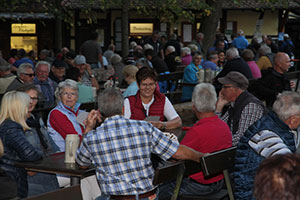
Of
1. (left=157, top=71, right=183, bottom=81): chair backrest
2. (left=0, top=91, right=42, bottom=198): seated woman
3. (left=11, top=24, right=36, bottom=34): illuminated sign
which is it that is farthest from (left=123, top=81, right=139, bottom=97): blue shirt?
(left=11, top=24, right=36, bottom=34): illuminated sign

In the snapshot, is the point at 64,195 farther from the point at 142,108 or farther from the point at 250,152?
the point at 142,108

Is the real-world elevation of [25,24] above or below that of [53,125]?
above

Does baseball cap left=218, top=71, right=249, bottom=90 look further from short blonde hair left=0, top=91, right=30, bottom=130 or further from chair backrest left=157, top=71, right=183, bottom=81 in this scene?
chair backrest left=157, top=71, right=183, bottom=81

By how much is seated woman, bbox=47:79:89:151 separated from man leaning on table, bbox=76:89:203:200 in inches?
67.4

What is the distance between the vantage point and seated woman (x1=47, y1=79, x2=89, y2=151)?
18.9 feet

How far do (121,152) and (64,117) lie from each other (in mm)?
1959

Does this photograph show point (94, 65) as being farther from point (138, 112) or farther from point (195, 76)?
point (138, 112)

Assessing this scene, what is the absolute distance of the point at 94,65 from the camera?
49.4ft

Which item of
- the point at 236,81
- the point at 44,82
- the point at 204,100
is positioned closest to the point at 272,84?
Answer: the point at 236,81

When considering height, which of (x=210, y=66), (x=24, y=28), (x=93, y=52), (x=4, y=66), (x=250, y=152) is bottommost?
(x=250, y=152)

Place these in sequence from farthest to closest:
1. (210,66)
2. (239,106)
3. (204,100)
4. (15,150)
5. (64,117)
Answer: (210,66)
(239,106)
(64,117)
(204,100)
(15,150)

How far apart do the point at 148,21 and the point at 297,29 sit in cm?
754

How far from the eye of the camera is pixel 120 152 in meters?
3.98

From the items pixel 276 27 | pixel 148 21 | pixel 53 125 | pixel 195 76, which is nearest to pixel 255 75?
pixel 195 76
